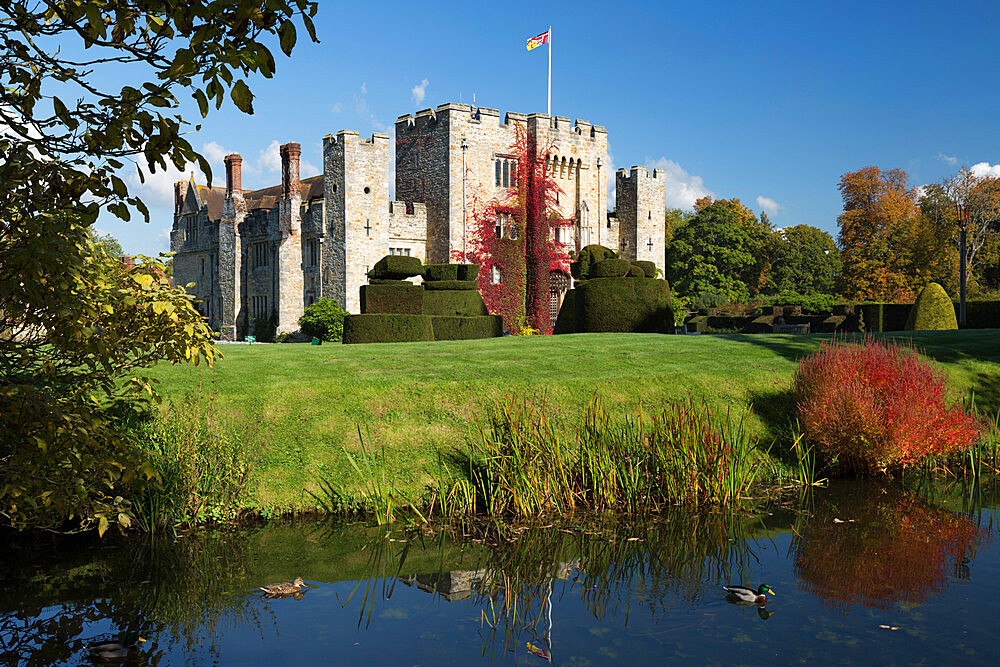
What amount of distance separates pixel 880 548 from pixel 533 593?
363 cm

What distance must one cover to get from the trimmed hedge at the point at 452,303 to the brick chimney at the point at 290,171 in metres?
15.6

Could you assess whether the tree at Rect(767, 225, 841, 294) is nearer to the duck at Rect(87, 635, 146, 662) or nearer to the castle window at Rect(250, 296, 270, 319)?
the castle window at Rect(250, 296, 270, 319)

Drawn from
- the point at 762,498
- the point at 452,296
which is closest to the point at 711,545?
the point at 762,498

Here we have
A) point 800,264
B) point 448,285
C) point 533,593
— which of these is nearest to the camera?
point 533,593

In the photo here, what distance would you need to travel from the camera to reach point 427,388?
1177cm

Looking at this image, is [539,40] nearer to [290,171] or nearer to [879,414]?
[290,171]

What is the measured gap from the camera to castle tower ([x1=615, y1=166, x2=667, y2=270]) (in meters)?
47.8

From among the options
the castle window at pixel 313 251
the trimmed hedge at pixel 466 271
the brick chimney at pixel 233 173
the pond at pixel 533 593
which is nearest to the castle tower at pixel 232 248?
the brick chimney at pixel 233 173

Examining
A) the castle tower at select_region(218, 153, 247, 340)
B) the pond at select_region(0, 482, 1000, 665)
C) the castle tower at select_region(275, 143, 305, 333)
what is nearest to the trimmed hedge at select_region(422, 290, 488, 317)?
the castle tower at select_region(275, 143, 305, 333)

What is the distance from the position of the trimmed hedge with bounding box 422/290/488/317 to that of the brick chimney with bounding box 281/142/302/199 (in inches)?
616

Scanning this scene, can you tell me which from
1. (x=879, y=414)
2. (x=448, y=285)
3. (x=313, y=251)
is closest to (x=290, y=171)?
(x=313, y=251)

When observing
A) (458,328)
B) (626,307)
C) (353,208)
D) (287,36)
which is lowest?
(458,328)

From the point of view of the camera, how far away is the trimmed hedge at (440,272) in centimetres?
3056

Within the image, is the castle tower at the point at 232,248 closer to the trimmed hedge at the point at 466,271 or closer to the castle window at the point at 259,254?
the castle window at the point at 259,254
